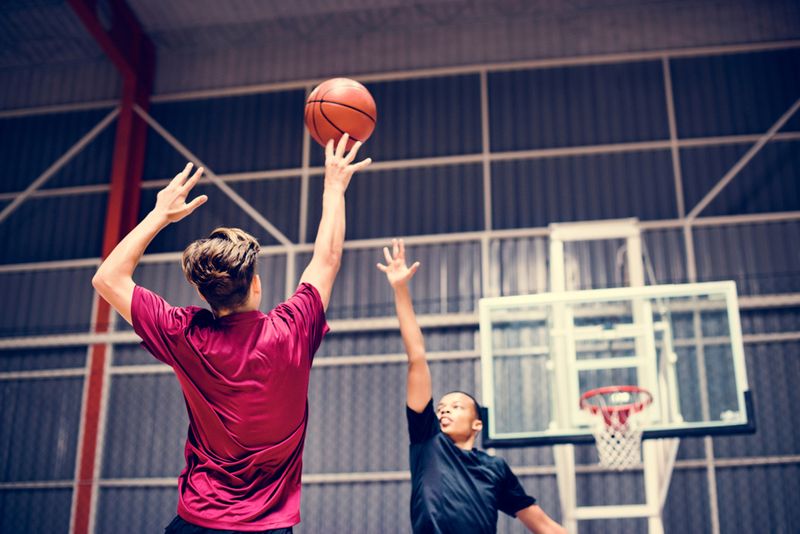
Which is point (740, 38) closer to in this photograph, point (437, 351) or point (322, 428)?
point (437, 351)

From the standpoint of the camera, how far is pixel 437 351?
1014 cm

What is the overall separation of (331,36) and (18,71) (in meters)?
4.51

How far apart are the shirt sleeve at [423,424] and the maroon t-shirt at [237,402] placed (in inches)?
62.3

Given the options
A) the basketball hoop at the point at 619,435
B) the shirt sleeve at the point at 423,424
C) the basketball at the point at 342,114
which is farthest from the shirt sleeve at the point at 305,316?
the basketball hoop at the point at 619,435

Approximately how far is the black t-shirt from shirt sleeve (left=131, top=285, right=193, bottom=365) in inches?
68.0

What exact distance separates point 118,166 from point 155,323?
964cm

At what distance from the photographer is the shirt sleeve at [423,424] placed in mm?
3797

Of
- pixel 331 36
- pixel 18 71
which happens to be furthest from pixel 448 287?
pixel 18 71

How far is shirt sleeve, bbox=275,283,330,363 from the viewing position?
229 centimetres

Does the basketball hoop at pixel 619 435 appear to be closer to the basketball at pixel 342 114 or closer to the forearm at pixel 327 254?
the basketball at pixel 342 114

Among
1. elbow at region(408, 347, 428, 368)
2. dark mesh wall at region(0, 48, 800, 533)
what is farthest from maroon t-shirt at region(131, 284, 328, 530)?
dark mesh wall at region(0, 48, 800, 533)

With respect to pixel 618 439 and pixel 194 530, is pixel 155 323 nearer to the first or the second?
pixel 194 530

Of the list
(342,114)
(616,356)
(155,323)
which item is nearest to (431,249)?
(616,356)

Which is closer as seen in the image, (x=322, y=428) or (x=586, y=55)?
(x=322, y=428)
